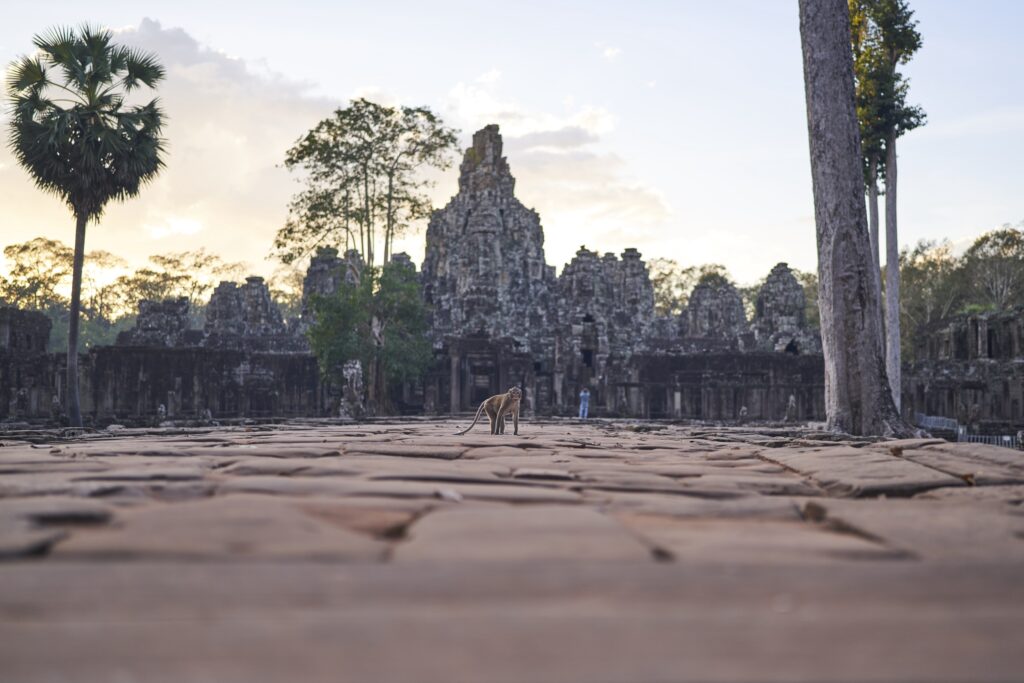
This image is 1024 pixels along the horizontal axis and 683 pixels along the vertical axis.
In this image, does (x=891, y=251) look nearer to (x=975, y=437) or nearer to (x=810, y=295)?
(x=975, y=437)

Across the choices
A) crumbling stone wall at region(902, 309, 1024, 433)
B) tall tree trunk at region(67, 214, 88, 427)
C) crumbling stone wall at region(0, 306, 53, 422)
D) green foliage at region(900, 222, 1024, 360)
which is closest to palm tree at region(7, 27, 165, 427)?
tall tree trunk at region(67, 214, 88, 427)

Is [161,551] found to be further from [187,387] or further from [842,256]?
[187,387]

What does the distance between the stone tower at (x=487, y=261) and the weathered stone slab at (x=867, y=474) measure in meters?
22.2

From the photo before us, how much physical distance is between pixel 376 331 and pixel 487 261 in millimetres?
7885

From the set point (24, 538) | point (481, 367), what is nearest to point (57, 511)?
point (24, 538)

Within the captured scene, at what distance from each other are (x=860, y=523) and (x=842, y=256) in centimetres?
795

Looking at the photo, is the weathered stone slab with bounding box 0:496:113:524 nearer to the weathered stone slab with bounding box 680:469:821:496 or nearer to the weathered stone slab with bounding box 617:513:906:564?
the weathered stone slab with bounding box 617:513:906:564

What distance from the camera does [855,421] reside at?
9.77 m

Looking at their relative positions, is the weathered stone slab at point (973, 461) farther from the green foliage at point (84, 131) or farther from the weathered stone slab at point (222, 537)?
the green foliage at point (84, 131)

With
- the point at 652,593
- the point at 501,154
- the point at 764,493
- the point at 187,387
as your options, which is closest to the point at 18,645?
the point at 652,593

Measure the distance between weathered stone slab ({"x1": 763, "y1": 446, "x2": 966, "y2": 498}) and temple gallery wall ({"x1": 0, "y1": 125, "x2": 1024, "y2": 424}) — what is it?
59.3 ft

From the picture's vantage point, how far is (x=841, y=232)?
10.0 m

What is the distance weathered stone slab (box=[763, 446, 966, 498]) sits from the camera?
3697 millimetres

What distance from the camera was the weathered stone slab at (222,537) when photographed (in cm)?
207
